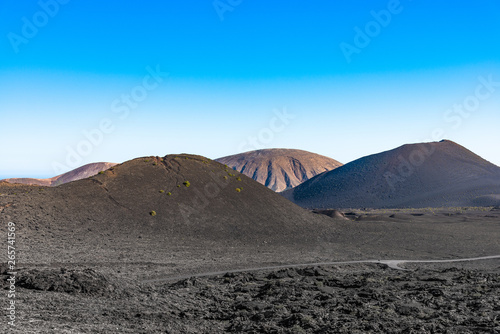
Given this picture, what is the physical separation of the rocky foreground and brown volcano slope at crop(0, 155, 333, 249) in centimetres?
1699

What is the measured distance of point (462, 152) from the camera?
15738 centimetres

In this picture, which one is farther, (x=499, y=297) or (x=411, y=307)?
(x=499, y=297)

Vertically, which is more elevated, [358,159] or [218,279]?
[358,159]

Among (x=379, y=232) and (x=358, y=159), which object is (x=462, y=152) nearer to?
(x=358, y=159)

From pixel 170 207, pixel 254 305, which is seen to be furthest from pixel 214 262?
pixel 170 207

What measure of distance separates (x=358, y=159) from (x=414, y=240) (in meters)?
123

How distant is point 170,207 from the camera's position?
145ft

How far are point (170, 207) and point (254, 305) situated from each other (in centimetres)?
2701

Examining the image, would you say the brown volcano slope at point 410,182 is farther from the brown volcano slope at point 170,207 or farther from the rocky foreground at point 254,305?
the rocky foreground at point 254,305

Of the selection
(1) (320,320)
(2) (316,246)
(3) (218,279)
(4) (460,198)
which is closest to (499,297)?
(1) (320,320)

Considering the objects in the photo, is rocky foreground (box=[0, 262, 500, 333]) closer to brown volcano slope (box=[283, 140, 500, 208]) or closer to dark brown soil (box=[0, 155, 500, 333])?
dark brown soil (box=[0, 155, 500, 333])

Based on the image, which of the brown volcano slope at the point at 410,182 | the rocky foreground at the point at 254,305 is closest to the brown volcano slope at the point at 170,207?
the rocky foreground at the point at 254,305

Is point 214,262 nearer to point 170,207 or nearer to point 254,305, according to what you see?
point 254,305

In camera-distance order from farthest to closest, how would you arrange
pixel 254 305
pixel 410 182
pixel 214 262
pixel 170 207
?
pixel 410 182 < pixel 170 207 < pixel 214 262 < pixel 254 305
